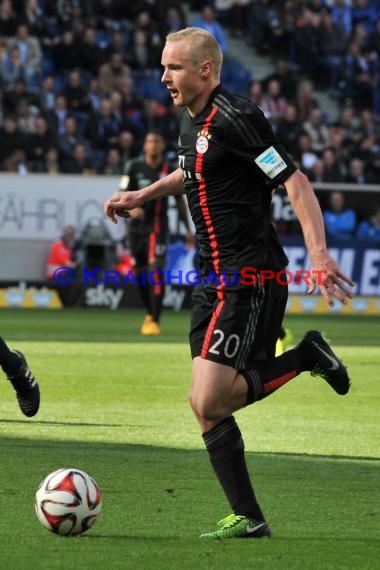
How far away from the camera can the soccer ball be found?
19.3 ft

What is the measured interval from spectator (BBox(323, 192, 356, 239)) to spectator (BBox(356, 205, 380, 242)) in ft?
0.53

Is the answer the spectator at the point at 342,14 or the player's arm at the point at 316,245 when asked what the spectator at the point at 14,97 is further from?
the player's arm at the point at 316,245

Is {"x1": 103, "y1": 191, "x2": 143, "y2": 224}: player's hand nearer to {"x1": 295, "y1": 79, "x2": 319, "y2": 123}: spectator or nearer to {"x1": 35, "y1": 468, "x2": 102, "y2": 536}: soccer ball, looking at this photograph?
{"x1": 35, "y1": 468, "x2": 102, "y2": 536}: soccer ball

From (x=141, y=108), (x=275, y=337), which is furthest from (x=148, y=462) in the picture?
(x=141, y=108)

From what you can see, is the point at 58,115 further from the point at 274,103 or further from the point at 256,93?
the point at 274,103

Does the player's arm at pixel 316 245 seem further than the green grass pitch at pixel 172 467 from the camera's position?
No

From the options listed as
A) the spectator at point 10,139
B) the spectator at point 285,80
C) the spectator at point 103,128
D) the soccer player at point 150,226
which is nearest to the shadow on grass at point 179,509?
the soccer player at point 150,226

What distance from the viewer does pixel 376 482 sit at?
7.42 meters

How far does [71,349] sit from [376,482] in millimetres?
8411

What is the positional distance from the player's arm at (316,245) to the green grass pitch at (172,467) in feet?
3.54

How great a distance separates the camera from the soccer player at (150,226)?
17219mm

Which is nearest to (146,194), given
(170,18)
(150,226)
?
(150,226)

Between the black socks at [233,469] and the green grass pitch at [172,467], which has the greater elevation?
the black socks at [233,469]

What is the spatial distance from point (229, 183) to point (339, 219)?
62.3 ft
